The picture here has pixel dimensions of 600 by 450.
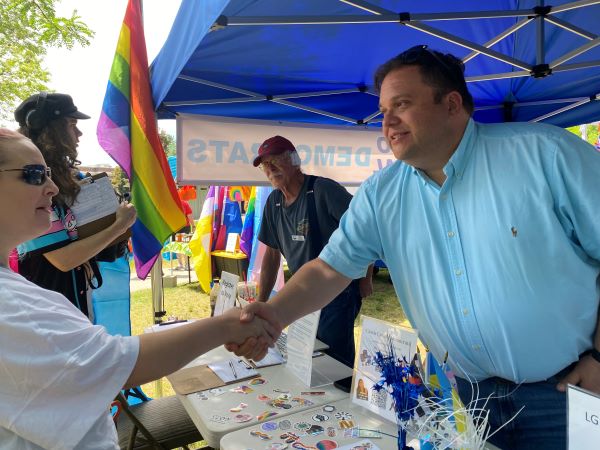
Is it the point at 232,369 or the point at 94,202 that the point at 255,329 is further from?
the point at 94,202

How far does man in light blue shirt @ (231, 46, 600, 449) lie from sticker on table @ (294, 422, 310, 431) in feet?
1.85

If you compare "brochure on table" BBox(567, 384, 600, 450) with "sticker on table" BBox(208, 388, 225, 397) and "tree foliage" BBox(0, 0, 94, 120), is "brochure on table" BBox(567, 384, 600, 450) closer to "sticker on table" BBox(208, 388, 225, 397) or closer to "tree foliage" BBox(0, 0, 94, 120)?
"sticker on table" BBox(208, 388, 225, 397)

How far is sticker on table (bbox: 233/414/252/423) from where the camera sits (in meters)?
1.61

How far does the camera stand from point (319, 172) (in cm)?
442

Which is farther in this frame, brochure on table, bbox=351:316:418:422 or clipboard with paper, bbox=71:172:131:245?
clipboard with paper, bbox=71:172:131:245

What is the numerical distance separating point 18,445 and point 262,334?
0.99 meters

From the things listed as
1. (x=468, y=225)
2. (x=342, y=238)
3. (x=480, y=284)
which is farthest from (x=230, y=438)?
(x=468, y=225)

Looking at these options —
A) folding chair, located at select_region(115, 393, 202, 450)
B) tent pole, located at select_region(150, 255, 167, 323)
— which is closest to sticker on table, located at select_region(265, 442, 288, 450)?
folding chair, located at select_region(115, 393, 202, 450)

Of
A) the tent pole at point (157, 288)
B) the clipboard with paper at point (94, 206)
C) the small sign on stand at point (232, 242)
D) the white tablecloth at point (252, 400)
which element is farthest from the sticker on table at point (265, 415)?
the small sign on stand at point (232, 242)

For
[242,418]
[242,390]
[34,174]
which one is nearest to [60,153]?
[34,174]

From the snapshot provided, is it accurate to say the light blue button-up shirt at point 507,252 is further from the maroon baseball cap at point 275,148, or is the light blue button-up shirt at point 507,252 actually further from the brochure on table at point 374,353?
the maroon baseball cap at point 275,148

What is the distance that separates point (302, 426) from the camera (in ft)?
5.10

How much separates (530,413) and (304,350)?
93 cm

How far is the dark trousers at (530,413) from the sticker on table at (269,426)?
2.28ft
